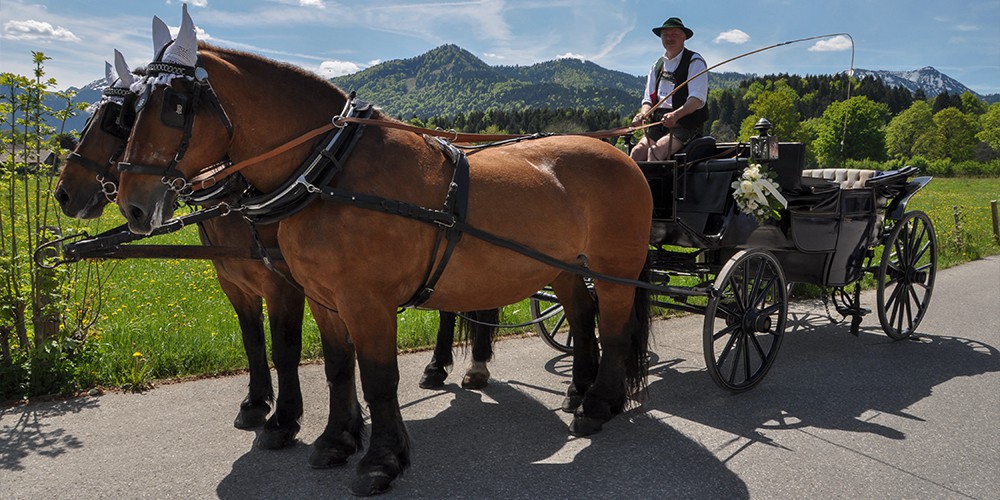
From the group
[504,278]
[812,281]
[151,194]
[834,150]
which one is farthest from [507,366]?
[834,150]

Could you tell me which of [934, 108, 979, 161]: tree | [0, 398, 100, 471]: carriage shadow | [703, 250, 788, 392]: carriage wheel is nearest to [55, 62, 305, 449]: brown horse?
[0, 398, 100, 471]: carriage shadow

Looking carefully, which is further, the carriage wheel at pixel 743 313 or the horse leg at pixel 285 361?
the carriage wheel at pixel 743 313

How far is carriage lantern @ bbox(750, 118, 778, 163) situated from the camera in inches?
195

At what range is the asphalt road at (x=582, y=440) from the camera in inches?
132

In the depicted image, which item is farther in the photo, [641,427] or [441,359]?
[441,359]

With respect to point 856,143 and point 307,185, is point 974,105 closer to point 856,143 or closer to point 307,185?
point 856,143

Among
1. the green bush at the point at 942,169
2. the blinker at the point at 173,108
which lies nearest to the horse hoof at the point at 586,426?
the blinker at the point at 173,108

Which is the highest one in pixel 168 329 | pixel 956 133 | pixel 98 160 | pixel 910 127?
pixel 910 127

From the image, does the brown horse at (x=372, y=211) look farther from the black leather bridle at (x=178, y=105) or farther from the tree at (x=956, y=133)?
the tree at (x=956, y=133)

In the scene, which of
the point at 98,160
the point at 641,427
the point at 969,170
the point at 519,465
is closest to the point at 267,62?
the point at 98,160

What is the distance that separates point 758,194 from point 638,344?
1485mm

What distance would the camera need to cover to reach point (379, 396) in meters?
3.36

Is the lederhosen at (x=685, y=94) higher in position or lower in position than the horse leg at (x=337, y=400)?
higher

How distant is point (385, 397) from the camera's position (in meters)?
3.38
